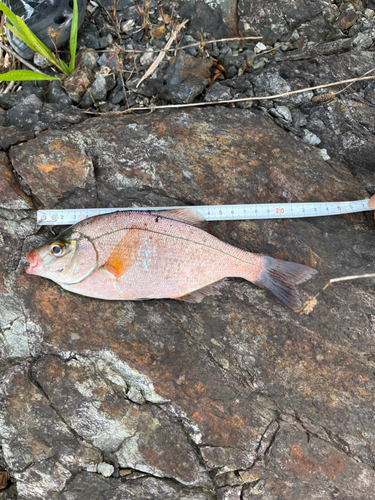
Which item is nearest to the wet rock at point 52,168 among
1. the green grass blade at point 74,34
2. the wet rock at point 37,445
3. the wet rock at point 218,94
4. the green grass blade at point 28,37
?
the green grass blade at point 28,37

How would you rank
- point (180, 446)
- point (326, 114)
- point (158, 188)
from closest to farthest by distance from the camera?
point (180, 446), point (158, 188), point (326, 114)

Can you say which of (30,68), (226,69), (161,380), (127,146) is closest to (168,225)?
(127,146)

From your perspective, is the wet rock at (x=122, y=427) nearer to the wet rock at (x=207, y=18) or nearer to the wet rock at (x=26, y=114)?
the wet rock at (x=26, y=114)

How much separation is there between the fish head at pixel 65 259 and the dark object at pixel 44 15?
112 inches

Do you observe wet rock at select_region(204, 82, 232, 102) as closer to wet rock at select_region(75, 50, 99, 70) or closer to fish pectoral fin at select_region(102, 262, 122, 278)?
wet rock at select_region(75, 50, 99, 70)

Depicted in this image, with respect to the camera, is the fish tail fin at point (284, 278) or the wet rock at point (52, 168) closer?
the fish tail fin at point (284, 278)

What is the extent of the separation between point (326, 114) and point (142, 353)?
3.46m

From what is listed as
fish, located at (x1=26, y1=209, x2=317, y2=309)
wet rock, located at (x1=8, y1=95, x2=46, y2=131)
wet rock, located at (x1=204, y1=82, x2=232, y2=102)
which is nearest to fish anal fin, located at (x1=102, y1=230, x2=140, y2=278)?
fish, located at (x1=26, y1=209, x2=317, y2=309)

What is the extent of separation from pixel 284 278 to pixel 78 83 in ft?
11.7

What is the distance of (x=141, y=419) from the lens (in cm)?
361

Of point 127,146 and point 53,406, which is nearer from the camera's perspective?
point 53,406

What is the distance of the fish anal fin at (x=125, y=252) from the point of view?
3770 mm

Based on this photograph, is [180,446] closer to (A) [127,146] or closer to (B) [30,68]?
(A) [127,146]

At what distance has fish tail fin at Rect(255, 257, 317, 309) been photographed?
3672mm
